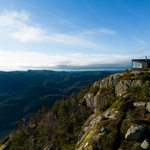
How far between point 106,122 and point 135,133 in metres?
8.42

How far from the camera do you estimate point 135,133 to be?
3950cm

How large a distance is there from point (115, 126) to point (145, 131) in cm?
605

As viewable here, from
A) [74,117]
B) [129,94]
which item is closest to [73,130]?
[74,117]

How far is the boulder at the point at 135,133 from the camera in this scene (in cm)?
3928

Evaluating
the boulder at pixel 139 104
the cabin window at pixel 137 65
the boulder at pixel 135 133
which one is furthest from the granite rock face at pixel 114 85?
the cabin window at pixel 137 65

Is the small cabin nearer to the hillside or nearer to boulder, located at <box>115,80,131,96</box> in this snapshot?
the hillside

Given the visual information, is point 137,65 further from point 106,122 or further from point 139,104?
point 106,122

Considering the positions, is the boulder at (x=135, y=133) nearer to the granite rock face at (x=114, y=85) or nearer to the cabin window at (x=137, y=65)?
the granite rock face at (x=114, y=85)

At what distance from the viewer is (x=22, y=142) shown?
9281 centimetres

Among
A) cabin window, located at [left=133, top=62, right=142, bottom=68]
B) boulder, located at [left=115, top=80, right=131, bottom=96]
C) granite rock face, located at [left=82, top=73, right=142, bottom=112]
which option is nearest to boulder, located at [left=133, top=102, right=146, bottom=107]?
granite rock face, located at [left=82, top=73, right=142, bottom=112]

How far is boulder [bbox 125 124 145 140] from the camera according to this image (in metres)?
39.3

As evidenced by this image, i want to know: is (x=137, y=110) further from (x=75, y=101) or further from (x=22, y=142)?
(x=22, y=142)

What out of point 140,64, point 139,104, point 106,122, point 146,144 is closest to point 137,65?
point 140,64

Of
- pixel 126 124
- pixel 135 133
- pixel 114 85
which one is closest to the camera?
pixel 135 133
